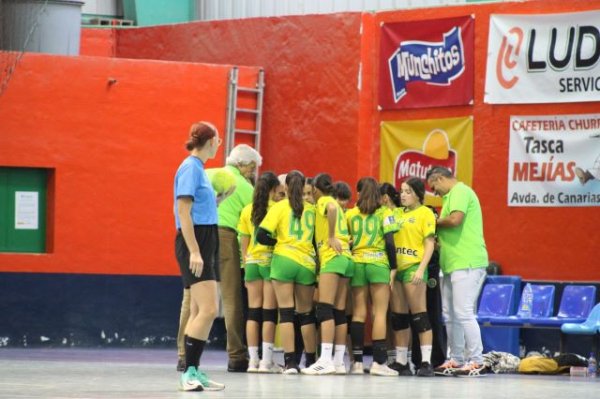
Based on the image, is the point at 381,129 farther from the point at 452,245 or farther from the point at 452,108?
the point at 452,245

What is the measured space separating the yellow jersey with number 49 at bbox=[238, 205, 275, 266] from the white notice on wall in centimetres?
491

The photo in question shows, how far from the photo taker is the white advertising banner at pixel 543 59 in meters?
16.8

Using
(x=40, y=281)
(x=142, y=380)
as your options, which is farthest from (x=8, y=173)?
(x=142, y=380)

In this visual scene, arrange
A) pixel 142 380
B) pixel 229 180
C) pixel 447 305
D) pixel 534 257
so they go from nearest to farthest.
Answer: pixel 142 380, pixel 229 180, pixel 447 305, pixel 534 257

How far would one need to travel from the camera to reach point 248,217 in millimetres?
14375

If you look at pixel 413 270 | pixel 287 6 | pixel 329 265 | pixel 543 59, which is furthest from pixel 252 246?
pixel 287 6

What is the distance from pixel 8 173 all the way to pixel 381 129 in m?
4.69

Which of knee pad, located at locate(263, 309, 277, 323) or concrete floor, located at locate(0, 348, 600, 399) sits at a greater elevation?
knee pad, located at locate(263, 309, 277, 323)

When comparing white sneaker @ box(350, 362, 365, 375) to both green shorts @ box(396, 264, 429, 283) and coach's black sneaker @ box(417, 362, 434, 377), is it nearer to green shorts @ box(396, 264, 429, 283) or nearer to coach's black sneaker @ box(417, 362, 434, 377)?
coach's black sneaker @ box(417, 362, 434, 377)

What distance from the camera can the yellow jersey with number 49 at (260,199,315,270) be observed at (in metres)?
14.0

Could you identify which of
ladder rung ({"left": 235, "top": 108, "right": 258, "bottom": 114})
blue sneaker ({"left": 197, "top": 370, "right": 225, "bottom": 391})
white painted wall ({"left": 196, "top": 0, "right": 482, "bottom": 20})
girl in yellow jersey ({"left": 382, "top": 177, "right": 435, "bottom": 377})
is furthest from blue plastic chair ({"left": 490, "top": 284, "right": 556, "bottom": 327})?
white painted wall ({"left": 196, "top": 0, "right": 482, "bottom": 20})

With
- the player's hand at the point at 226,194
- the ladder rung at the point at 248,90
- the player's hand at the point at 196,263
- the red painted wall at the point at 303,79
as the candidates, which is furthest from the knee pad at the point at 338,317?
the ladder rung at the point at 248,90

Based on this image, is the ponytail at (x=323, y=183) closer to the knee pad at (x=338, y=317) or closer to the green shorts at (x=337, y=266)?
the green shorts at (x=337, y=266)

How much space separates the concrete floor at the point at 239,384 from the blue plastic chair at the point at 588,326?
620mm
